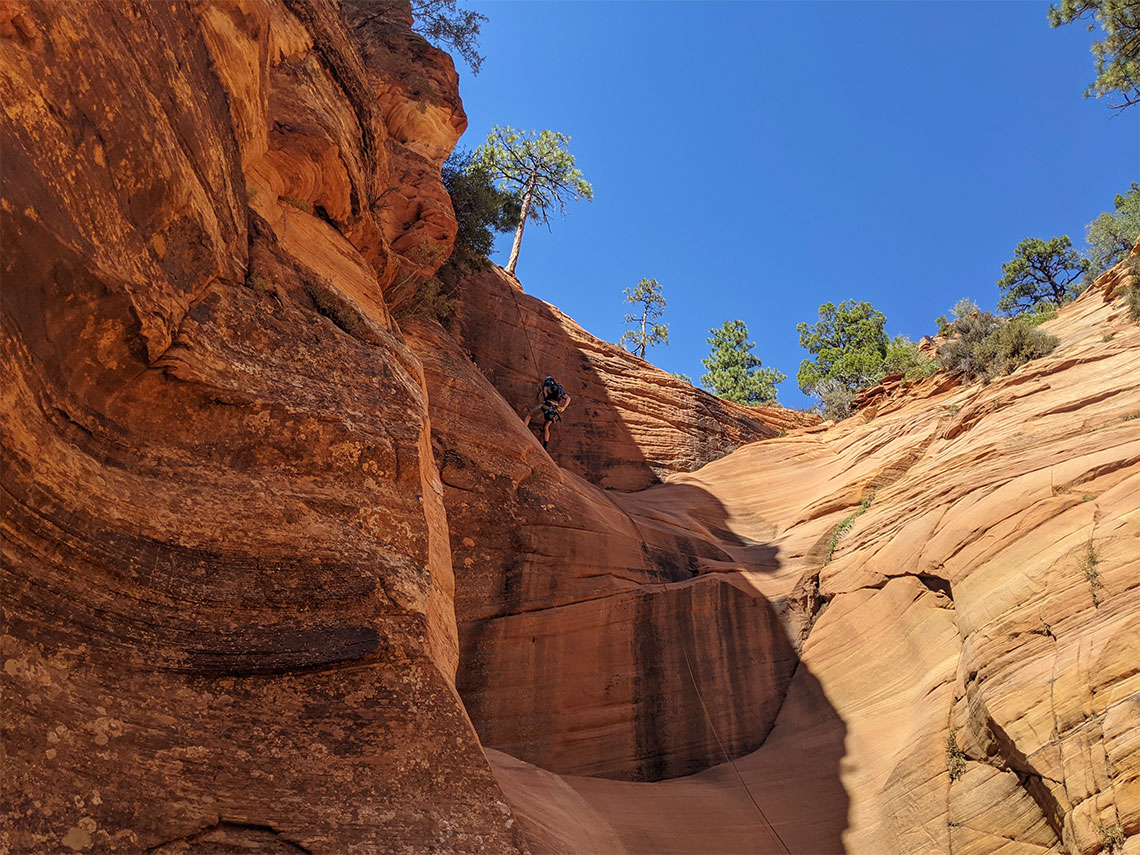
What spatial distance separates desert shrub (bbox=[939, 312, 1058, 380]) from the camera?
674 inches

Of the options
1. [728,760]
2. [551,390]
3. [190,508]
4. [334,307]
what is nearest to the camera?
[190,508]

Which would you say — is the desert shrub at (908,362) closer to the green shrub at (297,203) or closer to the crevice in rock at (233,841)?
the green shrub at (297,203)

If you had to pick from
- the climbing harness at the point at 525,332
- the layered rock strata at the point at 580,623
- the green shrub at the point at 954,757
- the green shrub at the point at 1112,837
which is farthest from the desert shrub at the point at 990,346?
the climbing harness at the point at 525,332

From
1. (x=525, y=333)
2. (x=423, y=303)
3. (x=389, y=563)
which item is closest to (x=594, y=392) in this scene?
(x=525, y=333)

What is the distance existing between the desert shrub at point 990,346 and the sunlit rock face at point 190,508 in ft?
45.4

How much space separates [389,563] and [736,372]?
131ft

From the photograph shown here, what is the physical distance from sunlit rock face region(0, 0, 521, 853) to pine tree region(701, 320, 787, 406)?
36.8 metres

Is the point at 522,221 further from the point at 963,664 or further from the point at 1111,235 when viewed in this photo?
the point at 963,664

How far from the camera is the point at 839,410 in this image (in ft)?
99.7

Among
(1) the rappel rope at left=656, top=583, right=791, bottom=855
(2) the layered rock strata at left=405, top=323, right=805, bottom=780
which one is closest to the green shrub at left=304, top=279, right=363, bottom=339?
(2) the layered rock strata at left=405, top=323, right=805, bottom=780

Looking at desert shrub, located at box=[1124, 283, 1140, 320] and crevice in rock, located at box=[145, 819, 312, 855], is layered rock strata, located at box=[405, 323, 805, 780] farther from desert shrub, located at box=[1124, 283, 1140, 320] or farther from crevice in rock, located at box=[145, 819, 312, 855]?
desert shrub, located at box=[1124, 283, 1140, 320]

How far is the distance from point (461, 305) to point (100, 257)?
55.8 feet

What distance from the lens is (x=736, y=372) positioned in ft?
152

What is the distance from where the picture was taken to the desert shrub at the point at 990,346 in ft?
56.2
